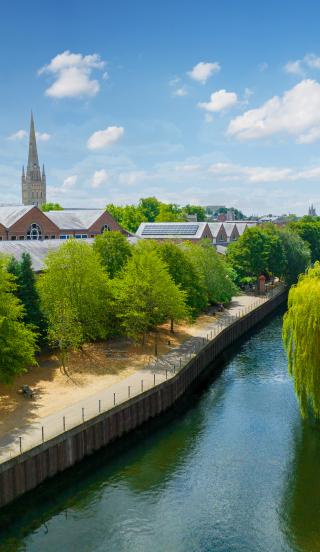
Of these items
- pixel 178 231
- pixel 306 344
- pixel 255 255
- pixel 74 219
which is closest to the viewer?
pixel 306 344

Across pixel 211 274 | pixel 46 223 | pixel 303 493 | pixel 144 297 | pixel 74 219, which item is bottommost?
pixel 303 493

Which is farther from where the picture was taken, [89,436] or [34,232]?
[34,232]

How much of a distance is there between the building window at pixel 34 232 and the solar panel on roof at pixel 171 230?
47.9m

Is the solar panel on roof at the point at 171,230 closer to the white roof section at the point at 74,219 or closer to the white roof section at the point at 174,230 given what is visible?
the white roof section at the point at 174,230

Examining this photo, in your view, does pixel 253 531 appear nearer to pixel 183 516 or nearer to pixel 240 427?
pixel 183 516

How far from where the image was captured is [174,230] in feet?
449

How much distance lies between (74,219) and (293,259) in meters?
45.5

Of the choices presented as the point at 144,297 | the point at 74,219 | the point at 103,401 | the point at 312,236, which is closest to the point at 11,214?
the point at 74,219

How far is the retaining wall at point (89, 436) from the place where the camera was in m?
31.5

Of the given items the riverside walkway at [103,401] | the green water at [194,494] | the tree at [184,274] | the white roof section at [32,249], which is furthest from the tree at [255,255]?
the green water at [194,494]

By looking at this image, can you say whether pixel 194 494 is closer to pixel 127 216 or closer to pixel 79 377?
pixel 79 377

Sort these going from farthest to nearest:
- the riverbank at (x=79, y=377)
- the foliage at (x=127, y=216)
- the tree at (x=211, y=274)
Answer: the foliage at (x=127, y=216) → the tree at (x=211, y=274) → the riverbank at (x=79, y=377)

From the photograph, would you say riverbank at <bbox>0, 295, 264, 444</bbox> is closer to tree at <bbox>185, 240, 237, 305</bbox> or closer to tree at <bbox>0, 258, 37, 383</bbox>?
tree at <bbox>0, 258, 37, 383</bbox>

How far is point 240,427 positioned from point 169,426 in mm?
5813
